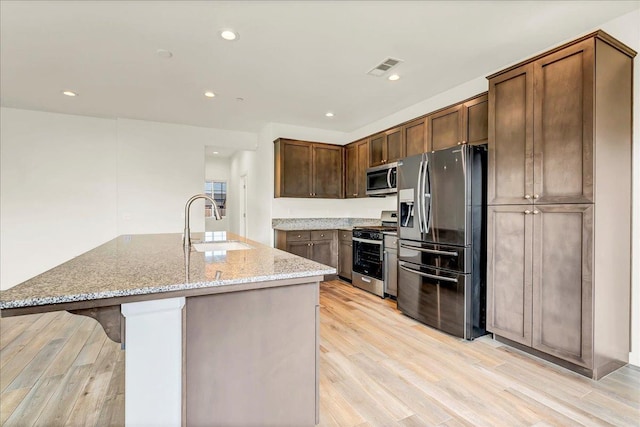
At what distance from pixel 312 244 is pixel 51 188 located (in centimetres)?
400

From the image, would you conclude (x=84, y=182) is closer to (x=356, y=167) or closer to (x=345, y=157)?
(x=345, y=157)

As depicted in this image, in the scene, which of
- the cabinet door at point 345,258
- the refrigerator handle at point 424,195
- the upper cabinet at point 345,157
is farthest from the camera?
the cabinet door at point 345,258

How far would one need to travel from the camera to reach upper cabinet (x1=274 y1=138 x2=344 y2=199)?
5.06 metres

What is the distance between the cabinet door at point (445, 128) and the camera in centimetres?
335

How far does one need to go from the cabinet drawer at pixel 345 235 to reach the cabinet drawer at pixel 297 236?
0.55 m

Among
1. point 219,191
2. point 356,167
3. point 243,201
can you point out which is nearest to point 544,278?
point 356,167

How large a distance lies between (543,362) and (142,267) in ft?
9.29

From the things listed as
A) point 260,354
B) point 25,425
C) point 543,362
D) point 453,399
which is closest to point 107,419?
point 25,425

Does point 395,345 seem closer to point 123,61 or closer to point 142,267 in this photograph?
point 142,267

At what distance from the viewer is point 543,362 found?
2383mm

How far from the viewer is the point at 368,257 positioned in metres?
4.37

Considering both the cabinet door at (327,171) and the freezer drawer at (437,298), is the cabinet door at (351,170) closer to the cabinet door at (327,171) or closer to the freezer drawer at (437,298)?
the cabinet door at (327,171)

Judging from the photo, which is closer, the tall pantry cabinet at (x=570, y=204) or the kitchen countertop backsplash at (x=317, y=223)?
the tall pantry cabinet at (x=570, y=204)

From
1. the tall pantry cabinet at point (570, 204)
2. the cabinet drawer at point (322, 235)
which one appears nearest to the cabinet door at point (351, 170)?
the cabinet drawer at point (322, 235)
